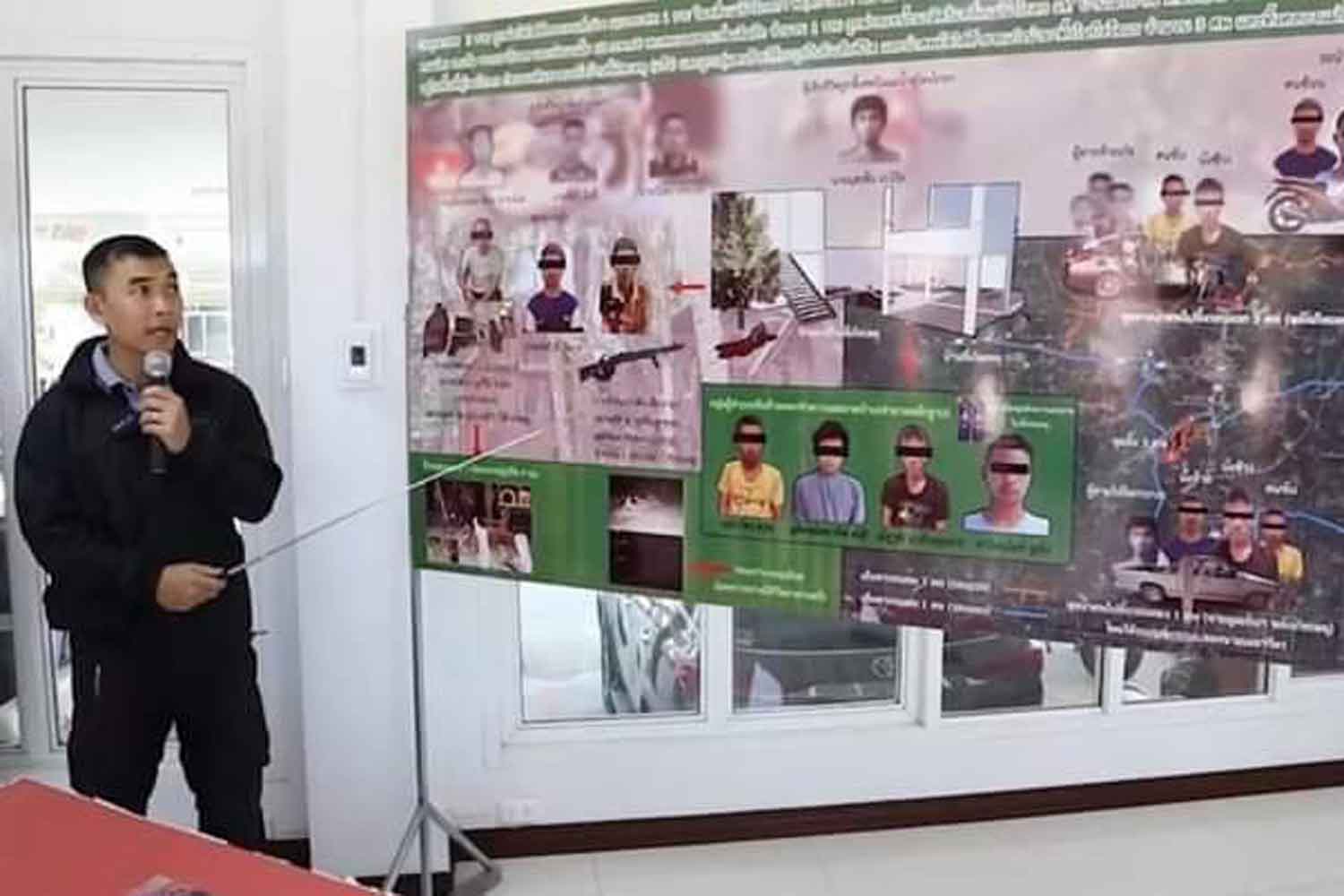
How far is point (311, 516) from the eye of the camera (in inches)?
118

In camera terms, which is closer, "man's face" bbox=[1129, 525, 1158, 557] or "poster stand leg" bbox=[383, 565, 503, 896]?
"man's face" bbox=[1129, 525, 1158, 557]

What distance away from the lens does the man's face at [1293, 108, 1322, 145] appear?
6.36 ft

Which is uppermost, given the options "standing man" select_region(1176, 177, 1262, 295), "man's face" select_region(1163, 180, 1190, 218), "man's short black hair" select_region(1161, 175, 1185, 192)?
"man's short black hair" select_region(1161, 175, 1185, 192)

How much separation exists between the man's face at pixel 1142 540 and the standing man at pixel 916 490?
331 mm

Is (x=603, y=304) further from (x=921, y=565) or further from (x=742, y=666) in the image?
(x=742, y=666)

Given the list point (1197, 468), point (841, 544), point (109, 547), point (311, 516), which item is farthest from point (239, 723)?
point (1197, 468)

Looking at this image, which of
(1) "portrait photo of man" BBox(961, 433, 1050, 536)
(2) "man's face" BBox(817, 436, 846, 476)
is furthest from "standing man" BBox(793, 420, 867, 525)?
(1) "portrait photo of man" BBox(961, 433, 1050, 536)

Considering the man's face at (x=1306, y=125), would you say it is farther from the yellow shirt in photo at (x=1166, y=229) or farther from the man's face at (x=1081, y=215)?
the man's face at (x=1081, y=215)

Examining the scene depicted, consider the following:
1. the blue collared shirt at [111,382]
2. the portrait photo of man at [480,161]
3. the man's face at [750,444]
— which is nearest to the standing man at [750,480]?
the man's face at [750,444]

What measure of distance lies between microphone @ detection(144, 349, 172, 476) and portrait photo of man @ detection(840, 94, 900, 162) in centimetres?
141

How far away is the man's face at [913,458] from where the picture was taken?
2.23 m

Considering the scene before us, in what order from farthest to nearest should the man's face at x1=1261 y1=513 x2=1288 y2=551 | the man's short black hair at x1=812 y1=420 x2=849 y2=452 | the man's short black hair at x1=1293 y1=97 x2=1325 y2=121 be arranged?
the man's short black hair at x1=812 y1=420 x2=849 y2=452 < the man's face at x1=1261 y1=513 x2=1288 y2=551 < the man's short black hair at x1=1293 y1=97 x2=1325 y2=121

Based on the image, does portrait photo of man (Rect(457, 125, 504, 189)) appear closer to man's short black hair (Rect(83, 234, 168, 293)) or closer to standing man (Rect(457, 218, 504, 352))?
standing man (Rect(457, 218, 504, 352))

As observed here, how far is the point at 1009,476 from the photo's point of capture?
217 centimetres
